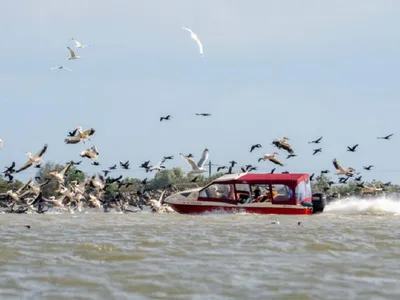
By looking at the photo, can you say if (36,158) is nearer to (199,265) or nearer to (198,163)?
(198,163)

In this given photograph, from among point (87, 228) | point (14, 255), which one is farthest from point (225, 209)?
point (14, 255)

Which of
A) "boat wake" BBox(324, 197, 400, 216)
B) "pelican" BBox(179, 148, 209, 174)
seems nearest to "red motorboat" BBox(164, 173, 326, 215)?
"pelican" BBox(179, 148, 209, 174)

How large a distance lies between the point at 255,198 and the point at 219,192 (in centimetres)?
175

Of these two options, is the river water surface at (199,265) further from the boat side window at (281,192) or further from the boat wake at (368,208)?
the boat wake at (368,208)

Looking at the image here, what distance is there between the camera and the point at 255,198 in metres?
36.8

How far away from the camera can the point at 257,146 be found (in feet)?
151

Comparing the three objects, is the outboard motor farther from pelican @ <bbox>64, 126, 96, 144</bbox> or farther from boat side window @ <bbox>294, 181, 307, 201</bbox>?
pelican @ <bbox>64, 126, 96, 144</bbox>

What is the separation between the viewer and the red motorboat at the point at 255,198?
35969 millimetres

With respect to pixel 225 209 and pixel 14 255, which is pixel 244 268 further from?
pixel 225 209

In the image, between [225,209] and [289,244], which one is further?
[225,209]

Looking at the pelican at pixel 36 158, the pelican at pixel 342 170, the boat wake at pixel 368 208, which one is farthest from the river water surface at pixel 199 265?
the pelican at pixel 342 170

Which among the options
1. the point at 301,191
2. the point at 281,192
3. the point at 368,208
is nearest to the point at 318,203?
the point at 301,191

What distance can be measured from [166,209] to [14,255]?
29.5 meters

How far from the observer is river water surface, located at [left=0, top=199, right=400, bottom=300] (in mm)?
11359
